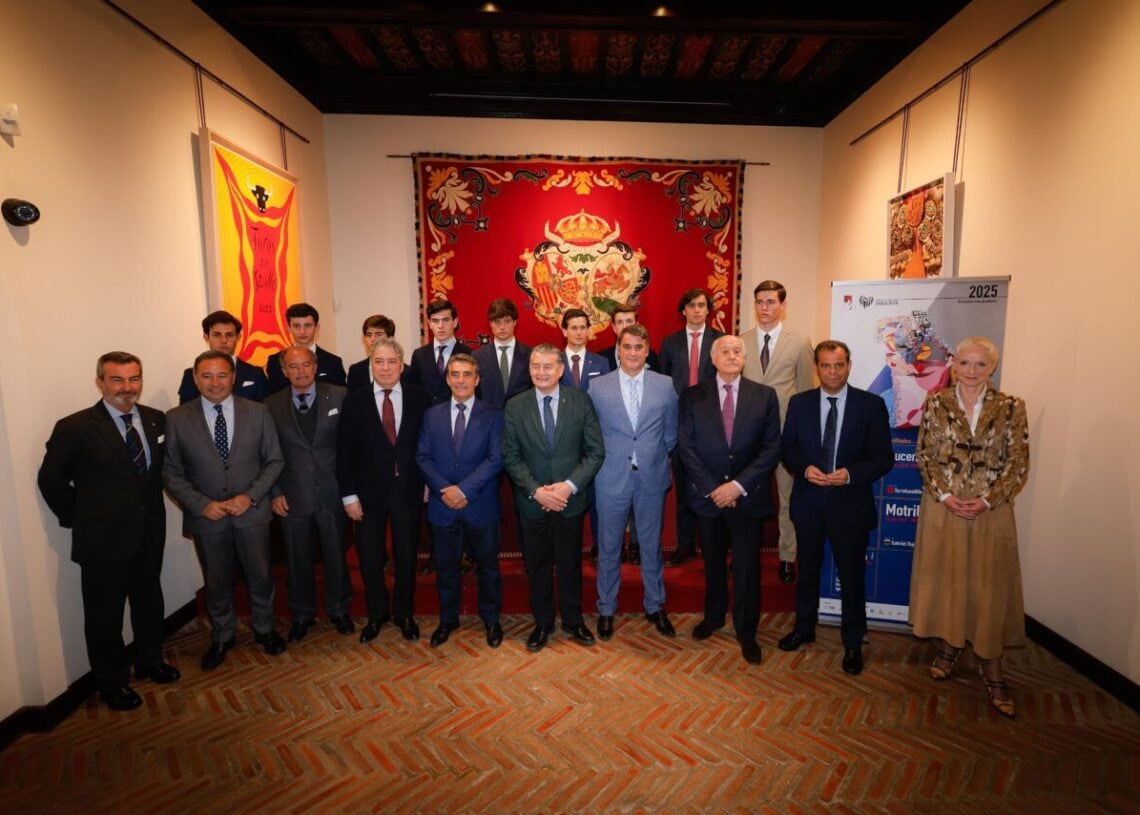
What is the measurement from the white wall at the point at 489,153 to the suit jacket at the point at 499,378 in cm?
250

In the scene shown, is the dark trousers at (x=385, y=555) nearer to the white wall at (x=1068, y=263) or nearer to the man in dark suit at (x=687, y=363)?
the man in dark suit at (x=687, y=363)

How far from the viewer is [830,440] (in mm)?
3393

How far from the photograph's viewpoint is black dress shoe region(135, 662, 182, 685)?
3321mm

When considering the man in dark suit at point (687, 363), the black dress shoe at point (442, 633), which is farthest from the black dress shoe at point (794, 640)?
the black dress shoe at point (442, 633)

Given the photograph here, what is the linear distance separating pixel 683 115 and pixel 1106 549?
18.2ft

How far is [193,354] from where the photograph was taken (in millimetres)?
4168

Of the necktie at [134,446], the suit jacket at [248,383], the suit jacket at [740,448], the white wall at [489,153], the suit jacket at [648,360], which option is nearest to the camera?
the necktie at [134,446]

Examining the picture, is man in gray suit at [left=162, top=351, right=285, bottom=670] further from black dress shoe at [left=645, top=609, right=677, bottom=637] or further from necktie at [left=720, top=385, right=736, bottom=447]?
necktie at [left=720, top=385, right=736, bottom=447]

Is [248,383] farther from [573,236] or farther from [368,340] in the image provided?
[573,236]

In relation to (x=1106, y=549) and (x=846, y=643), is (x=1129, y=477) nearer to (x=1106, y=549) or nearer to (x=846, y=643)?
(x=1106, y=549)

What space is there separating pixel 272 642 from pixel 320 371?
193cm

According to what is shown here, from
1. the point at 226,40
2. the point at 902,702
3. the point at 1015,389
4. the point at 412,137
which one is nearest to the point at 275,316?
the point at 226,40

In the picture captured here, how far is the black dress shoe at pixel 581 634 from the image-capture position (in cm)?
369

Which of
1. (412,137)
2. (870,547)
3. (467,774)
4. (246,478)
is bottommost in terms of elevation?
(467,774)
